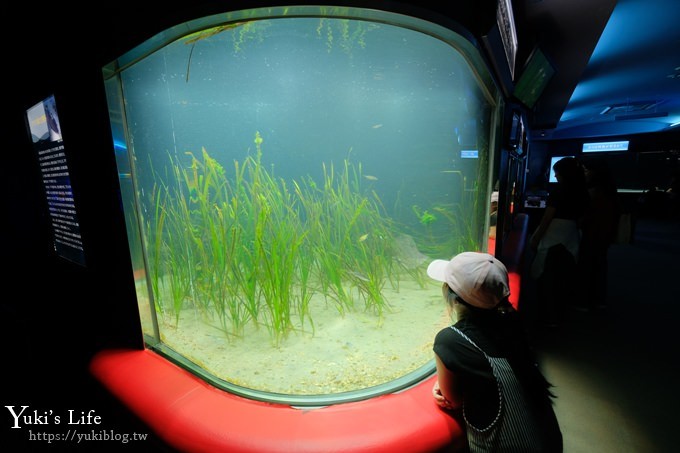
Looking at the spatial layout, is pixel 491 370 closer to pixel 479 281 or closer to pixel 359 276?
pixel 479 281

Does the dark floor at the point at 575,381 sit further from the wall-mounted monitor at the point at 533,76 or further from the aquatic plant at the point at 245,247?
the wall-mounted monitor at the point at 533,76

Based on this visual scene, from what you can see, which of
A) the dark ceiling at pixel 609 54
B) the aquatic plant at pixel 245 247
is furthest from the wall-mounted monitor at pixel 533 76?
the aquatic plant at pixel 245 247

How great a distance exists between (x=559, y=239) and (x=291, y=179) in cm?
255

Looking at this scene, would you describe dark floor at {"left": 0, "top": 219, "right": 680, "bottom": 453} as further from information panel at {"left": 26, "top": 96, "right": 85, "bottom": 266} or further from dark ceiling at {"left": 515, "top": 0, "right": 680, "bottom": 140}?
dark ceiling at {"left": 515, "top": 0, "right": 680, "bottom": 140}

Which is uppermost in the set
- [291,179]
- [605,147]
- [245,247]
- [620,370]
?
[605,147]

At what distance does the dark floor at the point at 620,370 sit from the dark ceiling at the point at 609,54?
3.14 metres

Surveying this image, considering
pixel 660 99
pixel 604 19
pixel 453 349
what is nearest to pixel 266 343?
pixel 453 349

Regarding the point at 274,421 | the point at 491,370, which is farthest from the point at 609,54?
the point at 274,421

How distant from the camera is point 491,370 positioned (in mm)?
935

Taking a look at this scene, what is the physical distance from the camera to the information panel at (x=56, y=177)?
1.44m

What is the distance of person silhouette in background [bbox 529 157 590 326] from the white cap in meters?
2.15

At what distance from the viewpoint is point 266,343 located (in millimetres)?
1795

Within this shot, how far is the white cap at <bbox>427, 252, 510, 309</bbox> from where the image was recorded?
0.99 meters

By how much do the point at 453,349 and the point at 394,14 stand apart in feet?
4.52
